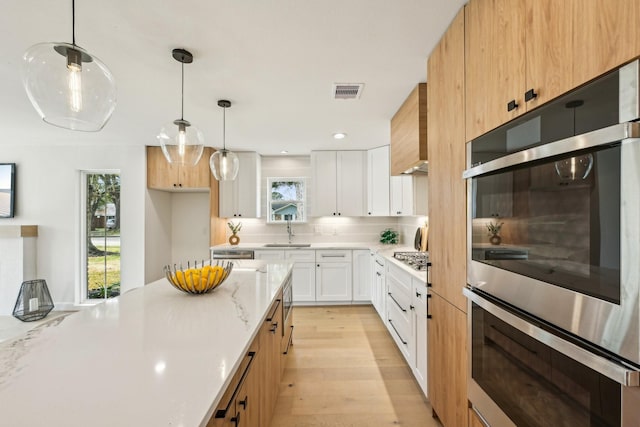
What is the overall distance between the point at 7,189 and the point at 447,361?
604 cm

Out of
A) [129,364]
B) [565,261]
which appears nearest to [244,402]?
[129,364]

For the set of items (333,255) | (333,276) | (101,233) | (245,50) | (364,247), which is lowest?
(333,276)

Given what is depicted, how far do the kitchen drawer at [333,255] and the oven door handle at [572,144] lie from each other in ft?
10.9

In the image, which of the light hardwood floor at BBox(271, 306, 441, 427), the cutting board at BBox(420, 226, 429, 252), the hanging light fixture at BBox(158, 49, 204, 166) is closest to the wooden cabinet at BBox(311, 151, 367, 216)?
the cutting board at BBox(420, 226, 429, 252)

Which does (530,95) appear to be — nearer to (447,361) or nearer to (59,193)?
(447,361)

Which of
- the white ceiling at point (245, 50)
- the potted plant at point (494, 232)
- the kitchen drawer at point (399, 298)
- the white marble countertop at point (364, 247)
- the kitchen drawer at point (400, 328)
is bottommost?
the kitchen drawer at point (400, 328)

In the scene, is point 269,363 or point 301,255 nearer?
point 269,363

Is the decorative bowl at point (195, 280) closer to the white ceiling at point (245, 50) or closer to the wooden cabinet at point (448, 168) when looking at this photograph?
the white ceiling at point (245, 50)

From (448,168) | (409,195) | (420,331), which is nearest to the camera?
(448,168)

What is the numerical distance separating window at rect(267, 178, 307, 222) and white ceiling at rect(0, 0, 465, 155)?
6.13ft

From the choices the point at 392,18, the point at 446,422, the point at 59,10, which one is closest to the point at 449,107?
the point at 392,18

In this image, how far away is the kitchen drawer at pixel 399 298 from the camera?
246cm

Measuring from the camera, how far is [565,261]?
853mm

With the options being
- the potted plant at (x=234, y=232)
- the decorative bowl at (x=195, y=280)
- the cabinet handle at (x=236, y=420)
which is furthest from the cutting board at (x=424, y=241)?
the cabinet handle at (x=236, y=420)
